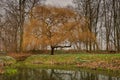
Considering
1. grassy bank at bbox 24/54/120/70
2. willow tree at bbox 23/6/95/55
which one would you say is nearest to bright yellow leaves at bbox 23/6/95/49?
willow tree at bbox 23/6/95/55

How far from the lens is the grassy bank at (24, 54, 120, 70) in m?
22.8

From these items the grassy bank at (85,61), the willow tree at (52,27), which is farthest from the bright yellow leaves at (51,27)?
the grassy bank at (85,61)

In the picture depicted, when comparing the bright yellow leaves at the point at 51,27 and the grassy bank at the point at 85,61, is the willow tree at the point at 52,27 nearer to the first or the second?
the bright yellow leaves at the point at 51,27

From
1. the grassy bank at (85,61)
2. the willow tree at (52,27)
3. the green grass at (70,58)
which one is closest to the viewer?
the grassy bank at (85,61)

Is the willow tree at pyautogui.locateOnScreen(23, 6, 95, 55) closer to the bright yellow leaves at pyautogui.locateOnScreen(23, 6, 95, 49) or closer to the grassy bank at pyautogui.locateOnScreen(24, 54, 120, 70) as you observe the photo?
the bright yellow leaves at pyautogui.locateOnScreen(23, 6, 95, 49)

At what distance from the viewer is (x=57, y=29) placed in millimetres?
35125

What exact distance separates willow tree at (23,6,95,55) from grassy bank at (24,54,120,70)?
3.29 m

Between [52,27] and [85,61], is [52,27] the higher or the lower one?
the higher one

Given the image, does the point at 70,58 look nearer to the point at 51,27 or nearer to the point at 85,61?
the point at 85,61

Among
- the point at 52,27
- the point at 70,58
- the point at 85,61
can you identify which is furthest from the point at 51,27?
the point at 85,61

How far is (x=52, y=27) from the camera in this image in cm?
3525

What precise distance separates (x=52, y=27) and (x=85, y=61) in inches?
408

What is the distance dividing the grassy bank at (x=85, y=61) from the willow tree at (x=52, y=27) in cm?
329

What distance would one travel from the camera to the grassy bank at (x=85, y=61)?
74.8 feet
